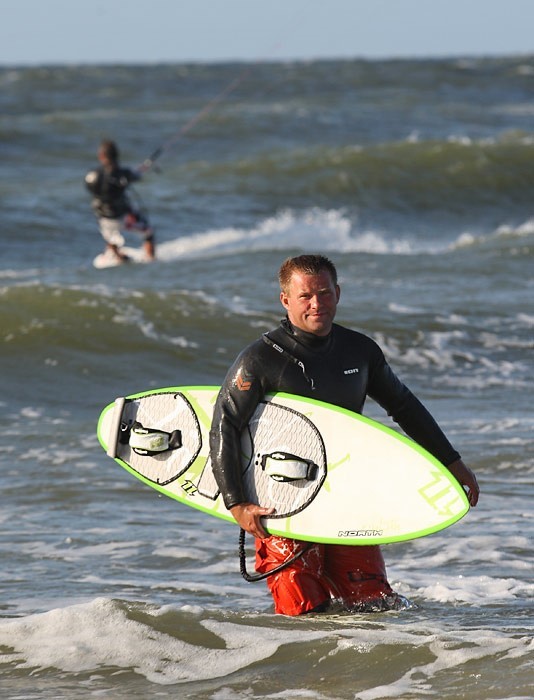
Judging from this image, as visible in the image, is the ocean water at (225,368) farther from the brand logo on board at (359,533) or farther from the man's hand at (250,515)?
the man's hand at (250,515)

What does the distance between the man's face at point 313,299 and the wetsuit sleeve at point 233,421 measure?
22 centimetres

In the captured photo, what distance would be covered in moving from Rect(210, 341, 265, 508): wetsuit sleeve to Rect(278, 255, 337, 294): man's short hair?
0.92 ft

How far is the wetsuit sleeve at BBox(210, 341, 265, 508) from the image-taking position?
4.28 meters

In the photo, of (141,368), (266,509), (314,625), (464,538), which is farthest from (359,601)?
(141,368)

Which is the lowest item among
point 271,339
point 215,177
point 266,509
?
point 266,509

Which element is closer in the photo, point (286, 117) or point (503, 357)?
point (503, 357)

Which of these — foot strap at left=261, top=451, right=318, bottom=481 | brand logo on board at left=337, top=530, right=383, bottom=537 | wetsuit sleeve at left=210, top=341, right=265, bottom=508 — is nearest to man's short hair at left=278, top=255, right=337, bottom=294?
wetsuit sleeve at left=210, top=341, right=265, bottom=508

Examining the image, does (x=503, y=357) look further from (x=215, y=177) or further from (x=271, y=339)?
(x=215, y=177)

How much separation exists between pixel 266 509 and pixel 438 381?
570cm

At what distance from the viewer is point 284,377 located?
171 inches

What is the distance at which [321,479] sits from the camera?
451 cm

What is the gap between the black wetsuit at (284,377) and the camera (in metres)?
4.29

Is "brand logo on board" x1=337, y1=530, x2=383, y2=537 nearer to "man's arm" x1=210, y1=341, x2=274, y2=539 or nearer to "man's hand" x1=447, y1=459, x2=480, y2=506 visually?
"man's arm" x1=210, y1=341, x2=274, y2=539

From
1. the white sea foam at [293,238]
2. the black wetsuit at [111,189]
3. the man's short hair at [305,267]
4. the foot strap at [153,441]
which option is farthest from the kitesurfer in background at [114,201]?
the man's short hair at [305,267]
